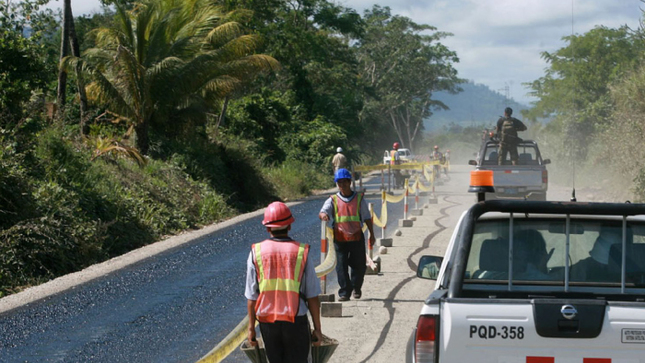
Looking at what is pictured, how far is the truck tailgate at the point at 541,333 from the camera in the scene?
4.19 m

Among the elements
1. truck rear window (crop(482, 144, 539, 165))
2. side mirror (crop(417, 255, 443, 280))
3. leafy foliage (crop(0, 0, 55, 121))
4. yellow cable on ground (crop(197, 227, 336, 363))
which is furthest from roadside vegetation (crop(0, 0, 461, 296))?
side mirror (crop(417, 255, 443, 280))

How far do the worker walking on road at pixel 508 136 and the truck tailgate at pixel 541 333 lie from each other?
53.3 feet

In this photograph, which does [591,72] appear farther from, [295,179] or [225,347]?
[225,347]

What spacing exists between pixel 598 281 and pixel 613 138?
91.1ft

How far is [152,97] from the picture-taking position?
25984 millimetres

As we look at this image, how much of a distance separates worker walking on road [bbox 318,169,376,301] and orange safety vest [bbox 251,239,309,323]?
14.9 feet

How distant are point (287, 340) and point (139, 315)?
5.41 meters

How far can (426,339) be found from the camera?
436 centimetres

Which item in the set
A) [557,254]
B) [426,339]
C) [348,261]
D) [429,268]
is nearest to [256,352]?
[429,268]

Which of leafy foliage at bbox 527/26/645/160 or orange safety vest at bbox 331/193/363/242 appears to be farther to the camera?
leafy foliage at bbox 527/26/645/160

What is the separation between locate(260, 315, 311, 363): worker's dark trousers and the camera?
5508 millimetres

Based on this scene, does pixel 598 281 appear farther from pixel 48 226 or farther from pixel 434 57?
pixel 434 57

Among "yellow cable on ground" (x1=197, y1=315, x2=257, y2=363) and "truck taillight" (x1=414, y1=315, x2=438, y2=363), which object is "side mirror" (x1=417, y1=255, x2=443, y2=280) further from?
"yellow cable on ground" (x1=197, y1=315, x2=257, y2=363)

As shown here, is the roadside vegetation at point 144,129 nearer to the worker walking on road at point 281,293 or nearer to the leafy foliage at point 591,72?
the worker walking on road at point 281,293
